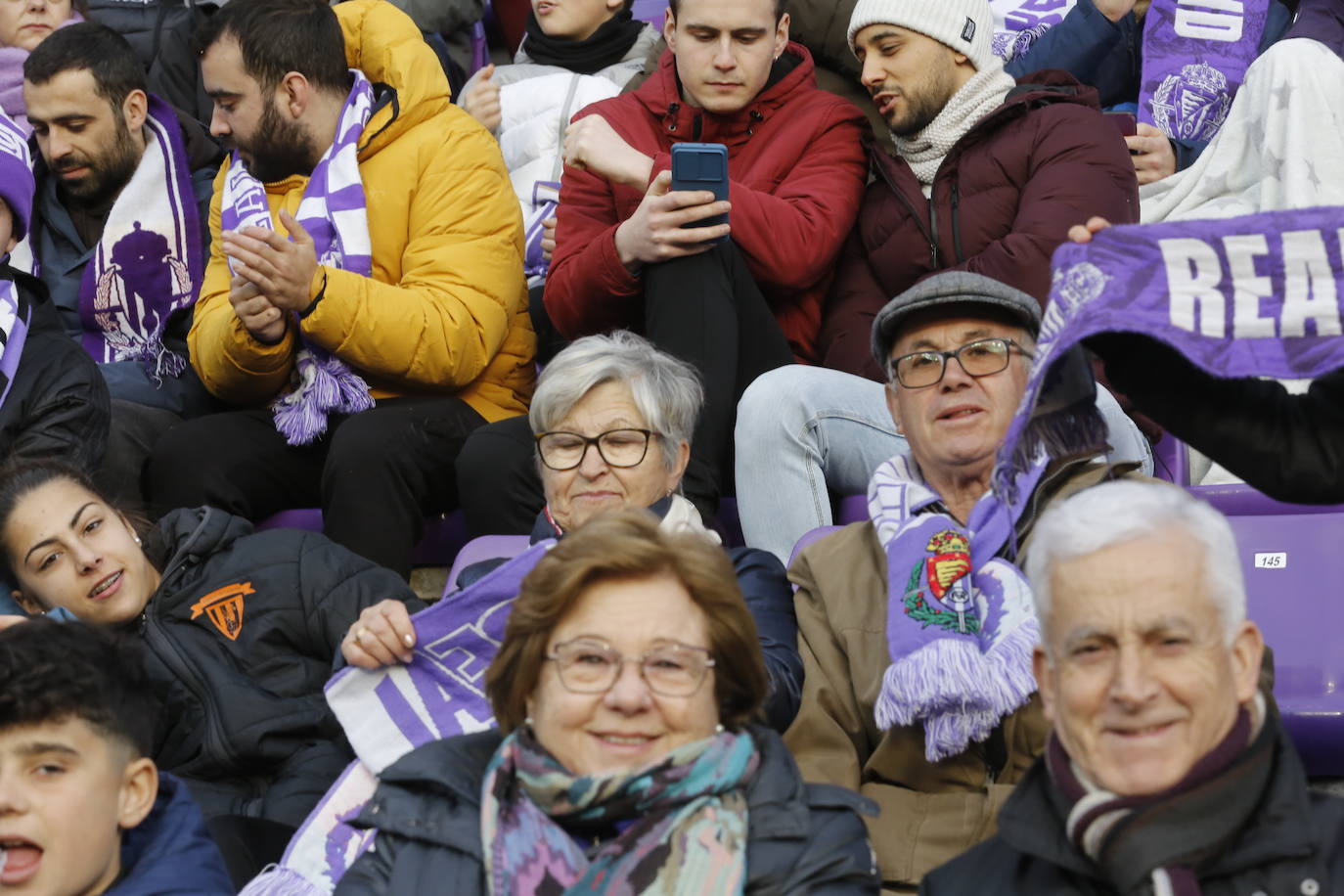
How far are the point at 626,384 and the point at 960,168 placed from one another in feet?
3.88

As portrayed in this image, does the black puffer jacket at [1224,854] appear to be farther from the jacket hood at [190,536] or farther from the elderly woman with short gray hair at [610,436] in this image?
the jacket hood at [190,536]

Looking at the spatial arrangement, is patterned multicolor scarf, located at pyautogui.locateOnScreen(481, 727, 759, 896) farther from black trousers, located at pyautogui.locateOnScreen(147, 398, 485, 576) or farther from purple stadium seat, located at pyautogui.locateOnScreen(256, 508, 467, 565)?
purple stadium seat, located at pyautogui.locateOnScreen(256, 508, 467, 565)

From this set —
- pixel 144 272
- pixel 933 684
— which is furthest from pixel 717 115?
pixel 933 684

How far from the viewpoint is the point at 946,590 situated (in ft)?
9.77

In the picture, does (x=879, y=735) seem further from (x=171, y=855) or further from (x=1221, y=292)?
(x=171, y=855)

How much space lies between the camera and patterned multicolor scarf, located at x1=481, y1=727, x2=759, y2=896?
2.39m

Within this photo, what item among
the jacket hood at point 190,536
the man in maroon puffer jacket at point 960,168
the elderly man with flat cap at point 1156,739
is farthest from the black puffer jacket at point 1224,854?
the man in maroon puffer jacket at point 960,168

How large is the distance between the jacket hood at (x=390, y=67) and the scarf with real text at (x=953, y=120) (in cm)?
123

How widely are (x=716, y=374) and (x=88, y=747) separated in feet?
5.29

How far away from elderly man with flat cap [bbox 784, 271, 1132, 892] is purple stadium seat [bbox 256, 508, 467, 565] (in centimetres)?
135

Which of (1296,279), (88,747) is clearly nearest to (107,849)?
(88,747)

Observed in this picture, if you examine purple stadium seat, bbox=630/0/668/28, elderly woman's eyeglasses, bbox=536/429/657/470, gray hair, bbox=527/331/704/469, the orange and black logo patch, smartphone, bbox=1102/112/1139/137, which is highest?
smartphone, bbox=1102/112/1139/137

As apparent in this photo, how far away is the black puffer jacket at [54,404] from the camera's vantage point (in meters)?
4.24

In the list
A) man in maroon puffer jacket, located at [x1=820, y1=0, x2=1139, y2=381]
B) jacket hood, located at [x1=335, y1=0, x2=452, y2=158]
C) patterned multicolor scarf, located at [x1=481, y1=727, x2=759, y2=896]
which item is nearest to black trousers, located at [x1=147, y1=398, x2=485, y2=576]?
jacket hood, located at [x1=335, y1=0, x2=452, y2=158]
